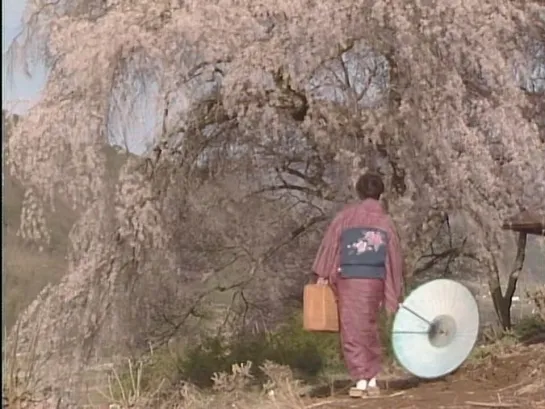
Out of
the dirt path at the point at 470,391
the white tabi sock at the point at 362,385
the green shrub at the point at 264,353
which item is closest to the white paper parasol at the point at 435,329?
the dirt path at the point at 470,391

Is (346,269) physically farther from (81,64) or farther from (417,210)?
(81,64)

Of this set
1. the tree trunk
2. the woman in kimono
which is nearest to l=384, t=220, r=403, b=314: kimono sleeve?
the woman in kimono

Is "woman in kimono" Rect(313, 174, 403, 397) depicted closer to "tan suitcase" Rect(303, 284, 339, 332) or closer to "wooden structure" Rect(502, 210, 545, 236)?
"tan suitcase" Rect(303, 284, 339, 332)

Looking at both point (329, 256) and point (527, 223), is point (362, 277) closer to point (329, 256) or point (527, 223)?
point (329, 256)

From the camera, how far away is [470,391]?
15.2 ft

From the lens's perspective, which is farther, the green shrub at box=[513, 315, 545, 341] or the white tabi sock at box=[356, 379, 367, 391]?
the green shrub at box=[513, 315, 545, 341]

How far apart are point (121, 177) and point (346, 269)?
925mm

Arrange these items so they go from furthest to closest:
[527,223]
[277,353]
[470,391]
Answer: [527,223]
[277,353]
[470,391]

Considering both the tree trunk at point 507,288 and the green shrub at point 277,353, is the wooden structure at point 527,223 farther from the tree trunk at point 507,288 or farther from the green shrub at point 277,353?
the green shrub at point 277,353

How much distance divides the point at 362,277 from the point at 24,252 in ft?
4.02

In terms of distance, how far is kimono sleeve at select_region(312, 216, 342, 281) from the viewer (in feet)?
15.2

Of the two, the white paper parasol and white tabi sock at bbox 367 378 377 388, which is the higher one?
the white paper parasol

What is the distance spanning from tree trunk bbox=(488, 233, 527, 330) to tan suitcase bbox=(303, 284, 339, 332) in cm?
69

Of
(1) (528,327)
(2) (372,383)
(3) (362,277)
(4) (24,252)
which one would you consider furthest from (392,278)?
(4) (24,252)
